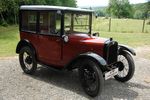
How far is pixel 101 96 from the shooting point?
5727mm

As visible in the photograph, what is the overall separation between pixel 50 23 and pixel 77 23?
28.7 inches

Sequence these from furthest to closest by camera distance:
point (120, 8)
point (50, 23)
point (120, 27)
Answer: point (120, 8) < point (120, 27) < point (50, 23)

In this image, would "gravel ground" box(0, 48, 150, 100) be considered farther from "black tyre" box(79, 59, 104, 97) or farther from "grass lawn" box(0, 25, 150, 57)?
"grass lawn" box(0, 25, 150, 57)

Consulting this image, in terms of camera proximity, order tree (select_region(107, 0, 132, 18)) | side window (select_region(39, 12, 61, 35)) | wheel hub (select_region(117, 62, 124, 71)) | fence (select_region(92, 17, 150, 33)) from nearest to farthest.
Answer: side window (select_region(39, 12, 61, 35)) → wheel hub (select_region(117, 62, 124, 71)) → fence (select_region(92, 17, 150, 33)) → tree (select_region(107, 0, 132, 18))

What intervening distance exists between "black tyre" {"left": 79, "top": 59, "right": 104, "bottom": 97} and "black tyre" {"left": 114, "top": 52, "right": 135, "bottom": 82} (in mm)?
1290

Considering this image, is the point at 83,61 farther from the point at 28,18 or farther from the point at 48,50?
the point at 28,18

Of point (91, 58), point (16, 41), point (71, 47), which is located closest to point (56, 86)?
point (71, 47)

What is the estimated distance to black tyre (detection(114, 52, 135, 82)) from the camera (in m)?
6.59

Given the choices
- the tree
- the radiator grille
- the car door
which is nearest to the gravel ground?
the car door

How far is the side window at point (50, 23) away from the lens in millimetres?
6339

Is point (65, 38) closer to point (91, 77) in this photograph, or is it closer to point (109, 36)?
point (91, 77)

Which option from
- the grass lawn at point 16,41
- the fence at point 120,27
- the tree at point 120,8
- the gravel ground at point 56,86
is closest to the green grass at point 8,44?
the grass lawn at point 16,41

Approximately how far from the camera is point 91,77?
5785 millimetres

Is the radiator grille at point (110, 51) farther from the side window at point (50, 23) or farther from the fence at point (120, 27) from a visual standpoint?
the fence at point (120, 27)
